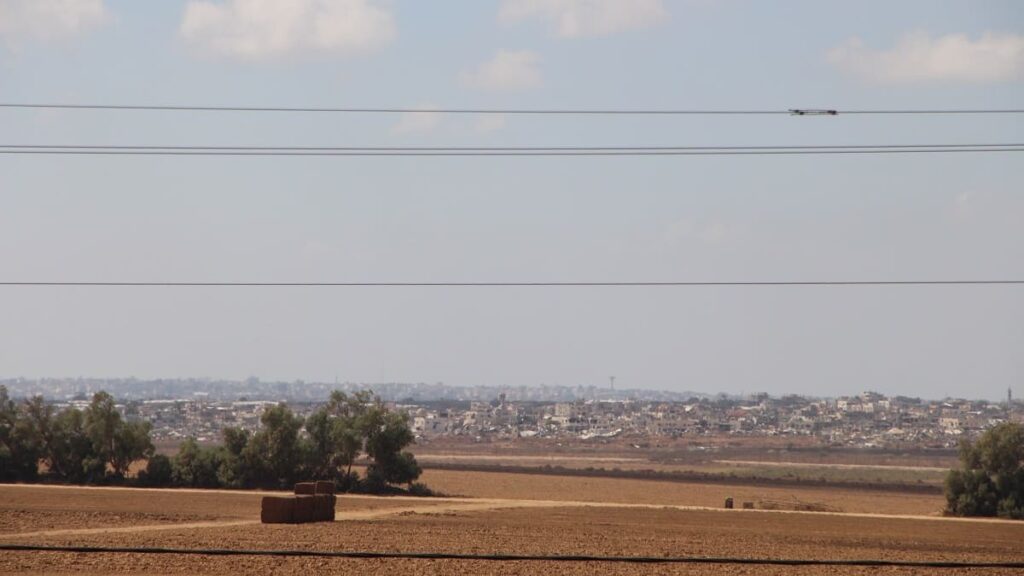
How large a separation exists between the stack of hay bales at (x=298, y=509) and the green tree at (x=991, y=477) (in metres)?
40.5

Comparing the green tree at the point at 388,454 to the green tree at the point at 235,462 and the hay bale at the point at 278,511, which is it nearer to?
the green tree at the point at 235,462

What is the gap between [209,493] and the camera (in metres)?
71.9

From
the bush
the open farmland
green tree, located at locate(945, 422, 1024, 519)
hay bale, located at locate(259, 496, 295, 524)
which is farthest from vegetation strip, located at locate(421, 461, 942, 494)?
hay bale, located at locate(259, 496, 295, 524)

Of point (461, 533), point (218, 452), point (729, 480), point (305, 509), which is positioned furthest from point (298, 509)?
point (729, 480)

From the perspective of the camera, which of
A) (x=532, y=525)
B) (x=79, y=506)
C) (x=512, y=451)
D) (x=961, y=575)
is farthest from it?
(x=512, y=451)

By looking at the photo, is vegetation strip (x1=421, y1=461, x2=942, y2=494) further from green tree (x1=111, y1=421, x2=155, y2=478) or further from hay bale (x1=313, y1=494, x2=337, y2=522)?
hay bale (x1=313, y1=494, x2=337, y2=522)

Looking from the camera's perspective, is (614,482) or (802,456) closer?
(614,482)

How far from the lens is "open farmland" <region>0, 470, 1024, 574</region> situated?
3684cm

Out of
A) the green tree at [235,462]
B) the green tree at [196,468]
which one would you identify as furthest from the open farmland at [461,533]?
the green tree at [196,468]

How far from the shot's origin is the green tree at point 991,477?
72.8m

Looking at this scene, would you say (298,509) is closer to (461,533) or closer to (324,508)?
(324,508)

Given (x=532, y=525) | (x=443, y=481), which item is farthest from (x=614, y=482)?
(x=532, y=525)

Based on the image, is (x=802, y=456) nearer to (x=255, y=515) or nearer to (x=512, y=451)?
(x=512, y=451)

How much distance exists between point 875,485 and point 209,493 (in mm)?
63391
